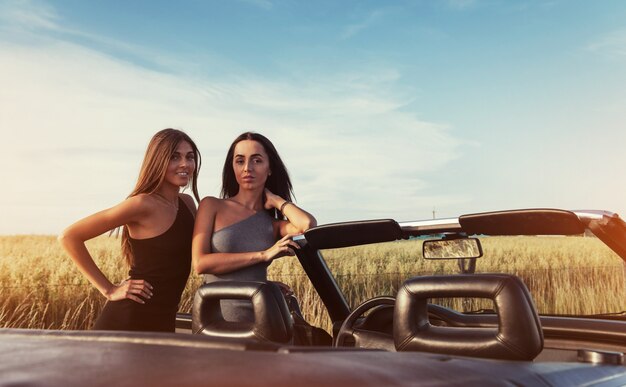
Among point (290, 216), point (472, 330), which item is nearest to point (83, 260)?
point (290, 216)

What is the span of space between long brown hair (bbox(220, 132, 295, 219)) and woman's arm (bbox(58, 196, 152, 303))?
0.58m

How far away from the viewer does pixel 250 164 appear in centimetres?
455

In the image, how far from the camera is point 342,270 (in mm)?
4258

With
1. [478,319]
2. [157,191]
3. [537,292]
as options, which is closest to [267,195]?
[157,191]

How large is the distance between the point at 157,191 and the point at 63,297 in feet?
22.6

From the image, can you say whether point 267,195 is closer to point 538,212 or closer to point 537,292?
point 537,292

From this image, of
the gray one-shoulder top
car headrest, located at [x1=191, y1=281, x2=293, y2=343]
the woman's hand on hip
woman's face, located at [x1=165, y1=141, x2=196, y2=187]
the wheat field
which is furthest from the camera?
woman's face, located at [x1=165, y1=141, x2=196, y2=187]

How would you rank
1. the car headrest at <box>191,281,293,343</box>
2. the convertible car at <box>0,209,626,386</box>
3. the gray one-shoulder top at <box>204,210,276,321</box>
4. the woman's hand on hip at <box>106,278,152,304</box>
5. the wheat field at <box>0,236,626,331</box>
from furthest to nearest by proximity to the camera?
the woman's hand on hip at <box>106,278,152,304</box> < the wheat field at <box>0,236,626,331</box> < the gray one-shoulder top at <box>204,210,276,321</box> < the car headrest at <box>191,281,293,343</box> < the convertible car at <box>0,209,626,386</box>

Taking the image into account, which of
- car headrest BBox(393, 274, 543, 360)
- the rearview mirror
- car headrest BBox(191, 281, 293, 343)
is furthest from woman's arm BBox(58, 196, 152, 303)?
car headrest BBox(393, 274, 543, 360)

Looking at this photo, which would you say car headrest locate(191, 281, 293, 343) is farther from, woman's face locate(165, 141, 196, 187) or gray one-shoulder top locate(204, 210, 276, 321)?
woman's face locate(165, 141, 196, 187)

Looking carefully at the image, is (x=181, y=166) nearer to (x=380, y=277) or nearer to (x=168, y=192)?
(x=168, y=192)

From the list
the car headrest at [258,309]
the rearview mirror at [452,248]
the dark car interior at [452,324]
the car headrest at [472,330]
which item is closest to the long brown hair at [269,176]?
the dark car interior at [452,324]

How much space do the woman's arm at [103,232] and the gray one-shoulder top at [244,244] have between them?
0.41 metres

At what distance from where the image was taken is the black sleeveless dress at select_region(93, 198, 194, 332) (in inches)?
167
